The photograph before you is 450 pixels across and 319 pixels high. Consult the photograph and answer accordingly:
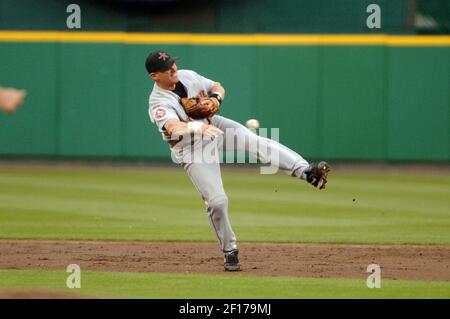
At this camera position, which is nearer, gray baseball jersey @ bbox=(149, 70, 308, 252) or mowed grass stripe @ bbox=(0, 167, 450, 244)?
gray baseball jersey @ bbox=(149, 70, 308, 252)

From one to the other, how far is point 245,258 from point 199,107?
1791mm

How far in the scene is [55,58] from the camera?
20188 millimetres

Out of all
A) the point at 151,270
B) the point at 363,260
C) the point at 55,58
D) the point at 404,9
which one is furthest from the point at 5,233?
the point at 404,9

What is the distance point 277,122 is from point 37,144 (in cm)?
430

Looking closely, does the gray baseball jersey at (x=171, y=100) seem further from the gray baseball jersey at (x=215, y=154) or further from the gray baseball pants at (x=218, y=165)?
the gray baseball pants at (x=218, y=165)

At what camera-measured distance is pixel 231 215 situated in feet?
45.8

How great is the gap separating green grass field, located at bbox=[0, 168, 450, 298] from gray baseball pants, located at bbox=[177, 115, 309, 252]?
Answer: 20.9 inches

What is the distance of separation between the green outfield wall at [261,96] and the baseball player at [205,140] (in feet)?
34.3

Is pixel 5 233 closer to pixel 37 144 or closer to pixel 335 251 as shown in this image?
pixel 335 251

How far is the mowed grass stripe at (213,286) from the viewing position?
8.23 metres

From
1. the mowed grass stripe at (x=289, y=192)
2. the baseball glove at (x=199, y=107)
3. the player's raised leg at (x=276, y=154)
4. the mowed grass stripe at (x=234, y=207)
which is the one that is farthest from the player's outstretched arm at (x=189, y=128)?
the mowed grass stripe at (x=289, y=192)

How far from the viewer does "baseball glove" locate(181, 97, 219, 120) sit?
9.25 metres

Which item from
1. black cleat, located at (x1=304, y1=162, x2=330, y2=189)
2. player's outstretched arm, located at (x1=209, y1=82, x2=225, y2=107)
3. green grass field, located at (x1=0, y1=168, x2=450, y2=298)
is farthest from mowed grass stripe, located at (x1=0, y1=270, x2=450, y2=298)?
player's outstretched arm, located at (x1=209, y1=82, x2=225, y2=107)

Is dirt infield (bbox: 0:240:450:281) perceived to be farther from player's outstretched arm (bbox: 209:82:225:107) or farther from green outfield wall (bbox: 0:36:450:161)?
green outfield wall (bbox: 0:36:450:161)
